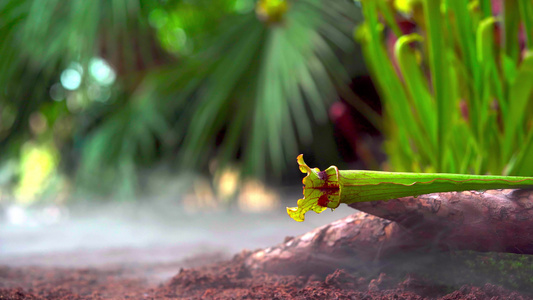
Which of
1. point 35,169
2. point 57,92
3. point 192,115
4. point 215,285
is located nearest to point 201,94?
point 192,115

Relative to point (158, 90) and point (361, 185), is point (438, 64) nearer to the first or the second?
point (361, 185)

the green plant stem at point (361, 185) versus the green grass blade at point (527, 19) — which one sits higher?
the green grass blade at point (527, 19)

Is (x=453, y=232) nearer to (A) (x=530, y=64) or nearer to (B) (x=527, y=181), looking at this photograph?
(B) (x=527, y=181)

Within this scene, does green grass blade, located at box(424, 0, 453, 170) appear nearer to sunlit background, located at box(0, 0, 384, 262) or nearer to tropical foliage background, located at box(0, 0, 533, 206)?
tropical foliage background, located at box(0, 0, 533, 206)

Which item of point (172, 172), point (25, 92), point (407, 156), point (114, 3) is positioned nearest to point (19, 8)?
point (25, 92)

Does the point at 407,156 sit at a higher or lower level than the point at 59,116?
lower

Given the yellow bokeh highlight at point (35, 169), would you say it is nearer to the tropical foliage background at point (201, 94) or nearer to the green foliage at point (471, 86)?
the tropical foliage background at point (201, 94)

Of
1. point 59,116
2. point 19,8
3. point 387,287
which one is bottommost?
point 387,287

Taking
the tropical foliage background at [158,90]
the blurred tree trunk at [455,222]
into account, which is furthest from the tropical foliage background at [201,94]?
the blurred tree trunk at [455,222]

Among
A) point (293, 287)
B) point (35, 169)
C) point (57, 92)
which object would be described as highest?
point (57, 92)
